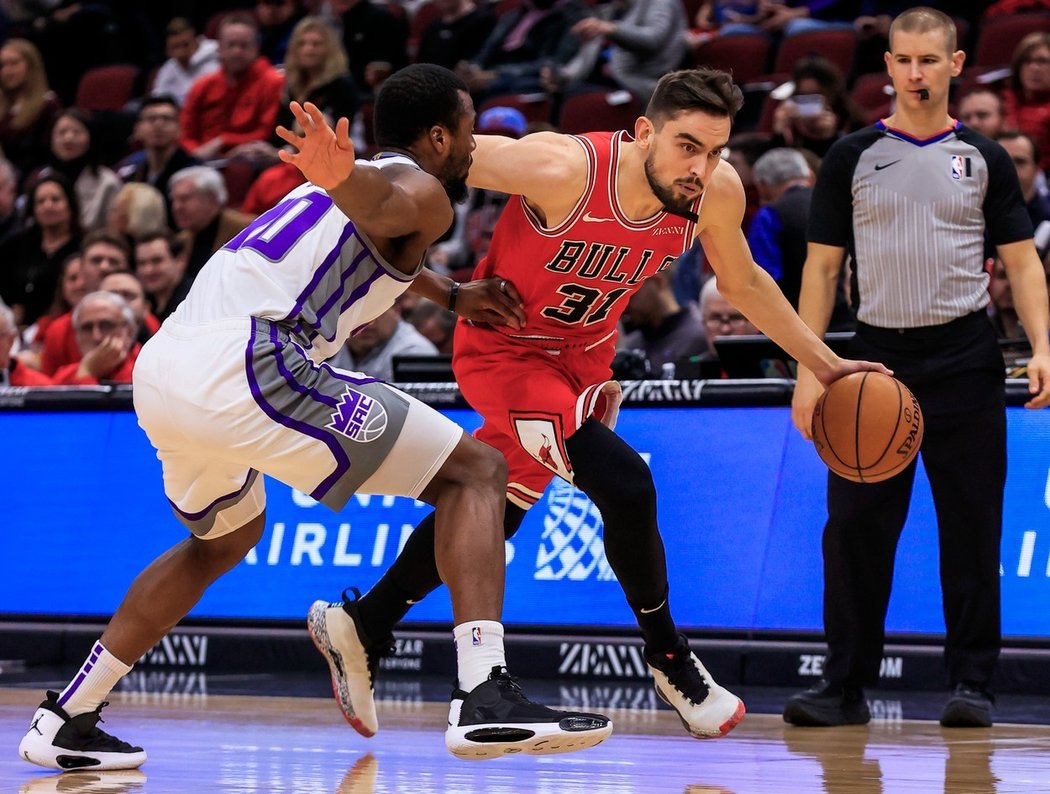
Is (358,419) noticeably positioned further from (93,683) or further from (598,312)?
(598,312)

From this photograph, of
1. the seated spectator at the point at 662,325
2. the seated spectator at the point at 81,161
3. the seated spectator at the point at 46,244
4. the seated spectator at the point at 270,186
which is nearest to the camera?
the seated spectator at the point at 662,325

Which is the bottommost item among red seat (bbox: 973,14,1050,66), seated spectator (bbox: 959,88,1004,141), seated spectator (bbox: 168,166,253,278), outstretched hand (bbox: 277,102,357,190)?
outstretched hand (bbox: 277,102,357,190)

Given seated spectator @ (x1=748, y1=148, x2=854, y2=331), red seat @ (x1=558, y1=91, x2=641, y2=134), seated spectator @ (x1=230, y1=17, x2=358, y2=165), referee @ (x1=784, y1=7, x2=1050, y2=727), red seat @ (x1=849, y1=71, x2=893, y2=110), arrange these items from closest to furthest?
referee @ (x1=784, y1=7, x2=1050, y2=727) → seated spectator @ (x1=748, y1=148, x2=854, y2=331) → red seat @ (x1=849, y1=71, x2=893, y2=110) → red seat @ (x1=558, y1=91, x2=641, y2=134) → seated spectator @ (x1=230, y1=17, x2=358, y2=165)

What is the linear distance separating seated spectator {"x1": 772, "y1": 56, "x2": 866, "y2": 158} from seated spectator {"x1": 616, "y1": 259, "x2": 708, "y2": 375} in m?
1.45

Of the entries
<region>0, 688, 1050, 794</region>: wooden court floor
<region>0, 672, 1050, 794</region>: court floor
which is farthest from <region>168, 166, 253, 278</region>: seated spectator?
<region>0, 688, 1050, 794</region>: wooden court floor

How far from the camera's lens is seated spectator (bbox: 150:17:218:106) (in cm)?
1438

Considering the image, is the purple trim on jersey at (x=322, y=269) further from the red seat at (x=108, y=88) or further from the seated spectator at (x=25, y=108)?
the red seat at (x=108, y=88)

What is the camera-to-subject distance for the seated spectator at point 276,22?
1498 centimetres

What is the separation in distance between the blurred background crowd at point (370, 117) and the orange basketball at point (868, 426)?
1.13 m

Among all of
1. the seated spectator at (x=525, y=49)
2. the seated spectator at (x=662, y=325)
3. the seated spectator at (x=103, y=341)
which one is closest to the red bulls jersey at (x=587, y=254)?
the seated spectator at (x=662, y=325)

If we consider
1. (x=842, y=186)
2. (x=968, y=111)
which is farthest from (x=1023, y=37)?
(x=842, y=186)


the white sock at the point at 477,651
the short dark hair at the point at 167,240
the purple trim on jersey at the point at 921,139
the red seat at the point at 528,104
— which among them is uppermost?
the red seat at the point at 528,104

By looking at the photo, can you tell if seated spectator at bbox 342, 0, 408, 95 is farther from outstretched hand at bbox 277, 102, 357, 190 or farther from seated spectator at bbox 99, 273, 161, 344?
outstretched hand at bbox 277, 102, 357, 190

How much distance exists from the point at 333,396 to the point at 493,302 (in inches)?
43.1
